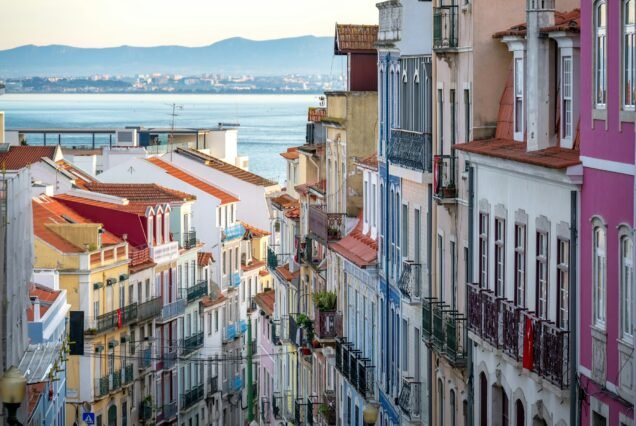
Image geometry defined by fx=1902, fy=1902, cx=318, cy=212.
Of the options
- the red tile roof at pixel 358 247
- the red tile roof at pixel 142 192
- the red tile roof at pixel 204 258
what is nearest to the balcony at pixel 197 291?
the red tile roof at pixel 204 258

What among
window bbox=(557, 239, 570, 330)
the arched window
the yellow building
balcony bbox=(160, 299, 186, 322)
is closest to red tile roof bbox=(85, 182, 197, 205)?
balcony bbox=(160, 299, 186, 322)

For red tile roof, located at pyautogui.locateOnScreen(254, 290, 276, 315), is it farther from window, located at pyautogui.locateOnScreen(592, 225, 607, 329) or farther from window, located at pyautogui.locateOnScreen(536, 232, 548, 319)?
window, located at pyautogui.locateOnScreen(592, 225, 607, 329)

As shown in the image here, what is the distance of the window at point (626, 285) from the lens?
22.3 meters

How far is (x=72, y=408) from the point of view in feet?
212

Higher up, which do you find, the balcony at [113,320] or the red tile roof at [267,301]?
the balcony at [113,320]

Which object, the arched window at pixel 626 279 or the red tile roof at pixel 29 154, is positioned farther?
the red tile roof at pixel 29 154

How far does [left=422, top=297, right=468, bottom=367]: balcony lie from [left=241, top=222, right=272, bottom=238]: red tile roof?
61.0m

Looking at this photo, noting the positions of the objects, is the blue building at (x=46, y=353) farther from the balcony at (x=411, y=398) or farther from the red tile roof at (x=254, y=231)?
the red tile roof at (x=254, y=231)

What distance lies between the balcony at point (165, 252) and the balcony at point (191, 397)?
6.04 meters

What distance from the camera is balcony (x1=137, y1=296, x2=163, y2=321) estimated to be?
71.8 m

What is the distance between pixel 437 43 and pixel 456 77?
30.7 inches

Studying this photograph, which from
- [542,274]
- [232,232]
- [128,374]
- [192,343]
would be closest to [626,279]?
[542,274]

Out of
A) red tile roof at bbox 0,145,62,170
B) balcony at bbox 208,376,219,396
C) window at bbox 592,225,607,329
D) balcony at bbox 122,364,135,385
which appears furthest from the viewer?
red tile roof at bbox 0,145,62,170

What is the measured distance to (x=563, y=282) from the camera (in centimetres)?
2556
